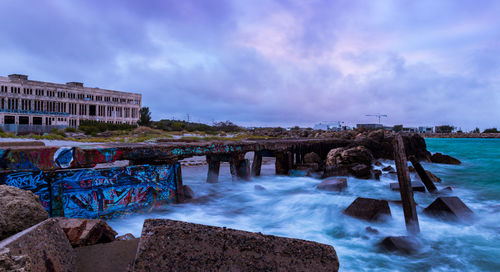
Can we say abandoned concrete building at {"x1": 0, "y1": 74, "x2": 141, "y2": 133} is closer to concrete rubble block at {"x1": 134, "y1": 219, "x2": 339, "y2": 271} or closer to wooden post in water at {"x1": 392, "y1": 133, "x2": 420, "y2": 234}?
wooden post in water at {"x1": 392, "y1": 133, "x2": 420, "y2": 234}

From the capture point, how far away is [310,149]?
53.6 ft

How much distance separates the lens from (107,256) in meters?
3.11

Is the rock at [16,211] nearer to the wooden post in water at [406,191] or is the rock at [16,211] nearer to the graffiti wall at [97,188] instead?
the graffiti wall at [97,188]

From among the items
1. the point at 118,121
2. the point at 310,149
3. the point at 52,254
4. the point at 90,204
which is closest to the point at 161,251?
the point at 52,254

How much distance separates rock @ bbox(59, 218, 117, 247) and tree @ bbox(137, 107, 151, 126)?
185ft

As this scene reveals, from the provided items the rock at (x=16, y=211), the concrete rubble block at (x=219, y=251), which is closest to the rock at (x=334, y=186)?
the concrete rubble block at (x=219, y=251)

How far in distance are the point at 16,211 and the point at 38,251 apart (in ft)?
2.98

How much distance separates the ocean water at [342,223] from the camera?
18.1 feet

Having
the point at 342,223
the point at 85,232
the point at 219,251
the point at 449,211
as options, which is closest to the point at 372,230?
the point at 342,223

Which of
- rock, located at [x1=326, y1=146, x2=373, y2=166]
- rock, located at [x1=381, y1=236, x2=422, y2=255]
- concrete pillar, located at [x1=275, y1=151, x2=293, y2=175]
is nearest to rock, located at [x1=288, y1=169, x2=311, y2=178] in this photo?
concrete pillar, located at [x1=275, y1=151, x2=293, y2=175]

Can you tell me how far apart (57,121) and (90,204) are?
53.6 m

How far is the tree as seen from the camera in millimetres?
57559

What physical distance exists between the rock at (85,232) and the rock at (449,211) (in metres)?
7.63

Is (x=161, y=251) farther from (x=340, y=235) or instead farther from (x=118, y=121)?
(x=118, y=121)
